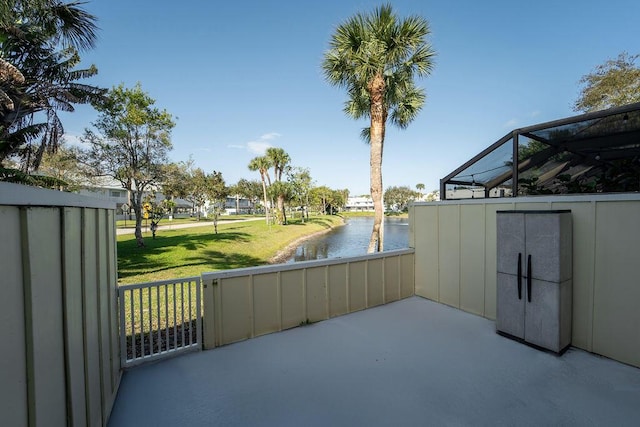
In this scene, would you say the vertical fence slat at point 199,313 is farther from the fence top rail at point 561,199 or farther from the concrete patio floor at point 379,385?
the fence top rail at point 561,199

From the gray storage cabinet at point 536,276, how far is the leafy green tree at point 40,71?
9.53 meters

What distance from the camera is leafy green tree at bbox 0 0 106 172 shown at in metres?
6.30

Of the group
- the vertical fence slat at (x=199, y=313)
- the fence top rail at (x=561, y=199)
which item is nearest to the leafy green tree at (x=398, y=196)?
the fence top rail at (x=561, y=199)

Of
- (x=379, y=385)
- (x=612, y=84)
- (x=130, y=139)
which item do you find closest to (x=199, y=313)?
(x=379, y=385)

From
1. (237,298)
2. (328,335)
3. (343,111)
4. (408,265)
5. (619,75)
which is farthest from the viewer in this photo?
(619,75)

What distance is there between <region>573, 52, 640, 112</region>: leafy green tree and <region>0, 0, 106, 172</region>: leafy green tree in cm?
1912

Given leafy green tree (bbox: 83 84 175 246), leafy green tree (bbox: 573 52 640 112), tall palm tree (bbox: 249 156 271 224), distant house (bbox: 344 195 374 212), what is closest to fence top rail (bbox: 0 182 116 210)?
leafy green tree (bbox: 83 84 175 246)

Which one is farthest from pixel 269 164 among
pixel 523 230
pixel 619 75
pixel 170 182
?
pixel 523 230

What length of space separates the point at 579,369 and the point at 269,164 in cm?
2686

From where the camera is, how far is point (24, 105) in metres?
7.56

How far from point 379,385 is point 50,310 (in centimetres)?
249

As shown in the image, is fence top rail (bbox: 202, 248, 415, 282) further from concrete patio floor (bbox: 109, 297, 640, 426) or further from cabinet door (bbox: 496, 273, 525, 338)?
cabinet door (bbox: 496, 273, 525, 338)

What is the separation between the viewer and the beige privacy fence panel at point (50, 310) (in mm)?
922

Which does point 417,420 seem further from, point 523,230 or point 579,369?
point 523,230
